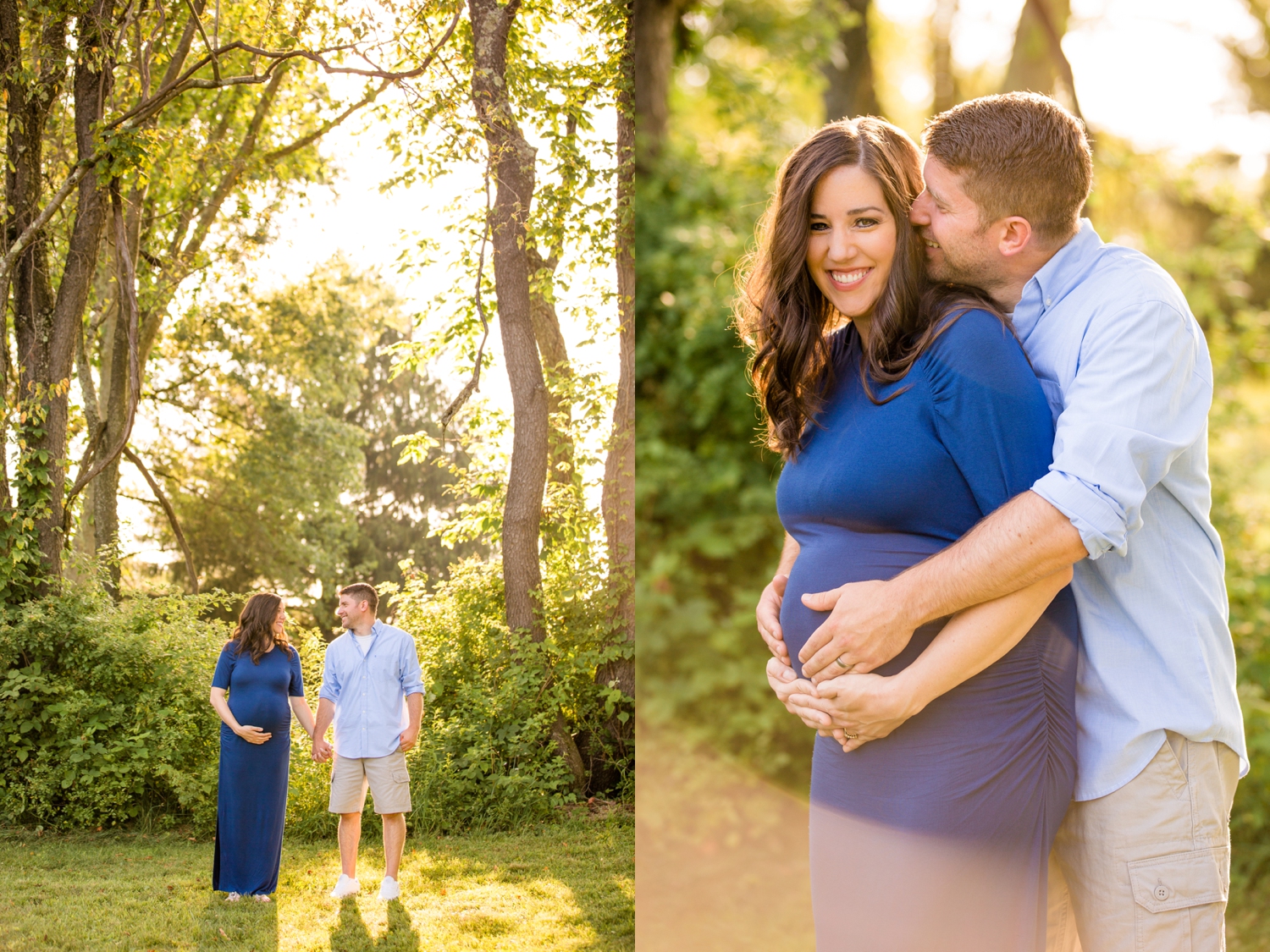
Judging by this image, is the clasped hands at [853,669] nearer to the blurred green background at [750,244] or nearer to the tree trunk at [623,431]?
the tree trunk at [623,431]

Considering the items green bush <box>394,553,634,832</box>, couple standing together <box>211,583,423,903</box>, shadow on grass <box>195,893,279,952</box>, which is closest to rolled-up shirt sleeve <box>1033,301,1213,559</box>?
green bush <box>394,553,634,832</box>

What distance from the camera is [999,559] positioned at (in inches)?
45.0

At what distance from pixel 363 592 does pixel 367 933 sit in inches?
31.2

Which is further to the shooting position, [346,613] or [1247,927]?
→ [1247,927]

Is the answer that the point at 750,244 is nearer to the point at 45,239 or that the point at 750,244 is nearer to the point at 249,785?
the point at 45,239

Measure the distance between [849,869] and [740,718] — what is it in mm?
2027

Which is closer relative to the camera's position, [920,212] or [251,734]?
[920,212]

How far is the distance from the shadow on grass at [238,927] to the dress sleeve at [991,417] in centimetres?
189

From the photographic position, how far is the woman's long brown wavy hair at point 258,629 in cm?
226

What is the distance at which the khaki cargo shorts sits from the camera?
7.55 feet

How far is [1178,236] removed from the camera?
375cm

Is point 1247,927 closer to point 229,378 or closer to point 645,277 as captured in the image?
point 645,277

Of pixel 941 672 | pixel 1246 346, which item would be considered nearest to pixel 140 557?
pixel 941 672

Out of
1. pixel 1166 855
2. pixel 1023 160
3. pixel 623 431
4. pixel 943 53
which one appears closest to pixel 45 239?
pixel 623 431
